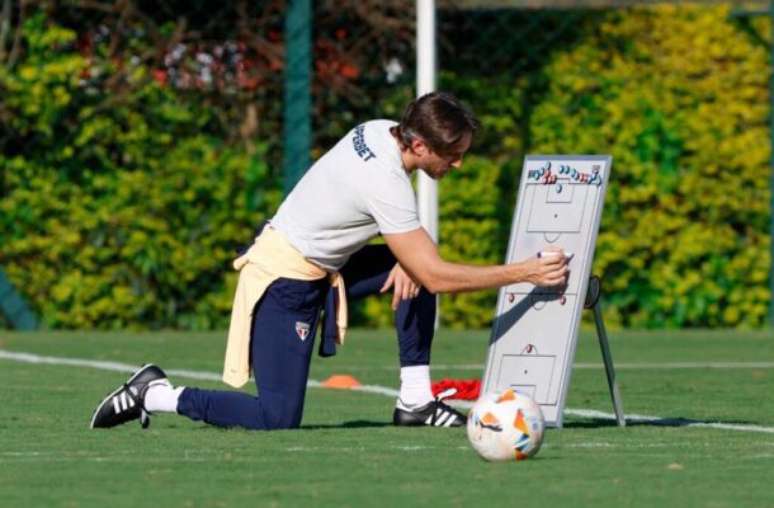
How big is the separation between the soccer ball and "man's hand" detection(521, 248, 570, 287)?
78 centimetres

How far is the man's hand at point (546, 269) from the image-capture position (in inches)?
307

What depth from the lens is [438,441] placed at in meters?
7.89

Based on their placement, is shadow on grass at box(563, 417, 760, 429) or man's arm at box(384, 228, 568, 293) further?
shadow on grass at box(563, 417, 760, 429)

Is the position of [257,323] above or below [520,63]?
below

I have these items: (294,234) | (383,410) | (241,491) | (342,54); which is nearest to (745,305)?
(342,54)

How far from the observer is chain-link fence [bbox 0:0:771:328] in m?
15.6

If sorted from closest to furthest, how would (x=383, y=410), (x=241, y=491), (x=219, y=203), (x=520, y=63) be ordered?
(x=241, y=491) → (x=383, y=410) → (x=219, y=203) → (x=520, y=63)

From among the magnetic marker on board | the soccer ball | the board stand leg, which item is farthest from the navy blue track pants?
the soccer ball

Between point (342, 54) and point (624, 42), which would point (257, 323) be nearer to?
point (342, 54)

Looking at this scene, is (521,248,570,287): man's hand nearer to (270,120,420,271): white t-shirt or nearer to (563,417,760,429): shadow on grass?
(270,120,420,271): white t-shirt

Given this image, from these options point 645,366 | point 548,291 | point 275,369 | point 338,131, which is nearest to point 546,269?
point 548,291

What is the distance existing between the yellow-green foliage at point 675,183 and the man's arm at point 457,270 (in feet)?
27.4

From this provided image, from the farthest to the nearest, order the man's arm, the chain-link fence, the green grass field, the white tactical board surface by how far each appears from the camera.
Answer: the chain-link fence, the white tactical board surface, the man's arm, the green grass field

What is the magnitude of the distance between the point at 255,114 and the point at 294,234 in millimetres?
8001
